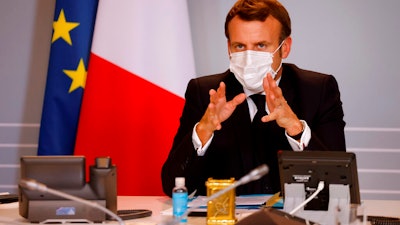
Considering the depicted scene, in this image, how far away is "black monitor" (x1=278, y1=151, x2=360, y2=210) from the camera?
2223 mm

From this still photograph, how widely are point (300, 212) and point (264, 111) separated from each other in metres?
0.88

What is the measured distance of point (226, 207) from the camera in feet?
7.34

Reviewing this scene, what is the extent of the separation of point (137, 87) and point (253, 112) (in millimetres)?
861

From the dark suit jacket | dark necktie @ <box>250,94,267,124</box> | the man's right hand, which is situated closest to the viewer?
the man's right hand

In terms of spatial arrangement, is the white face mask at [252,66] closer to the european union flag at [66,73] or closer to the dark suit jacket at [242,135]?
the dark suit jacket at [242,135]

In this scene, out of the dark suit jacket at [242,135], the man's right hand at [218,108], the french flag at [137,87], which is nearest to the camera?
the man's right hand at [218,108]

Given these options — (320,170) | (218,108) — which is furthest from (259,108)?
(320,170)

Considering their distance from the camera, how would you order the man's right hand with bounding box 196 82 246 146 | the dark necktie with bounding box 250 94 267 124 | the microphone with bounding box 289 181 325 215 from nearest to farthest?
the microphone with bounding box 289 181 325 215 → the man's right hand with bounding box 196 82 246 146 → the dark necktie with bounding box 250 94 267 124

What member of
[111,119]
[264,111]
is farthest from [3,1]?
[264,111]

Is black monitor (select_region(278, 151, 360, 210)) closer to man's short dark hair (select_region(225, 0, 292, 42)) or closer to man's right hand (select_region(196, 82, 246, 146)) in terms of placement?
man's right hand (select_region(196, 82, 246, 146))

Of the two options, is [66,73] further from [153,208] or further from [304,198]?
[304,198]

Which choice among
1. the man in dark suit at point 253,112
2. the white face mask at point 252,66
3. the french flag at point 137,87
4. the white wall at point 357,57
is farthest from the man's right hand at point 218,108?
the white wall at point 357,57

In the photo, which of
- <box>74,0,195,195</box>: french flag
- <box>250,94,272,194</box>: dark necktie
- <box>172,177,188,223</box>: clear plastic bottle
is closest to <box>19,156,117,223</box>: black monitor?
<box>172,177,188,223</box>: clear plastic bottle

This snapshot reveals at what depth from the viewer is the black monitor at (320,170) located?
2.22 m
